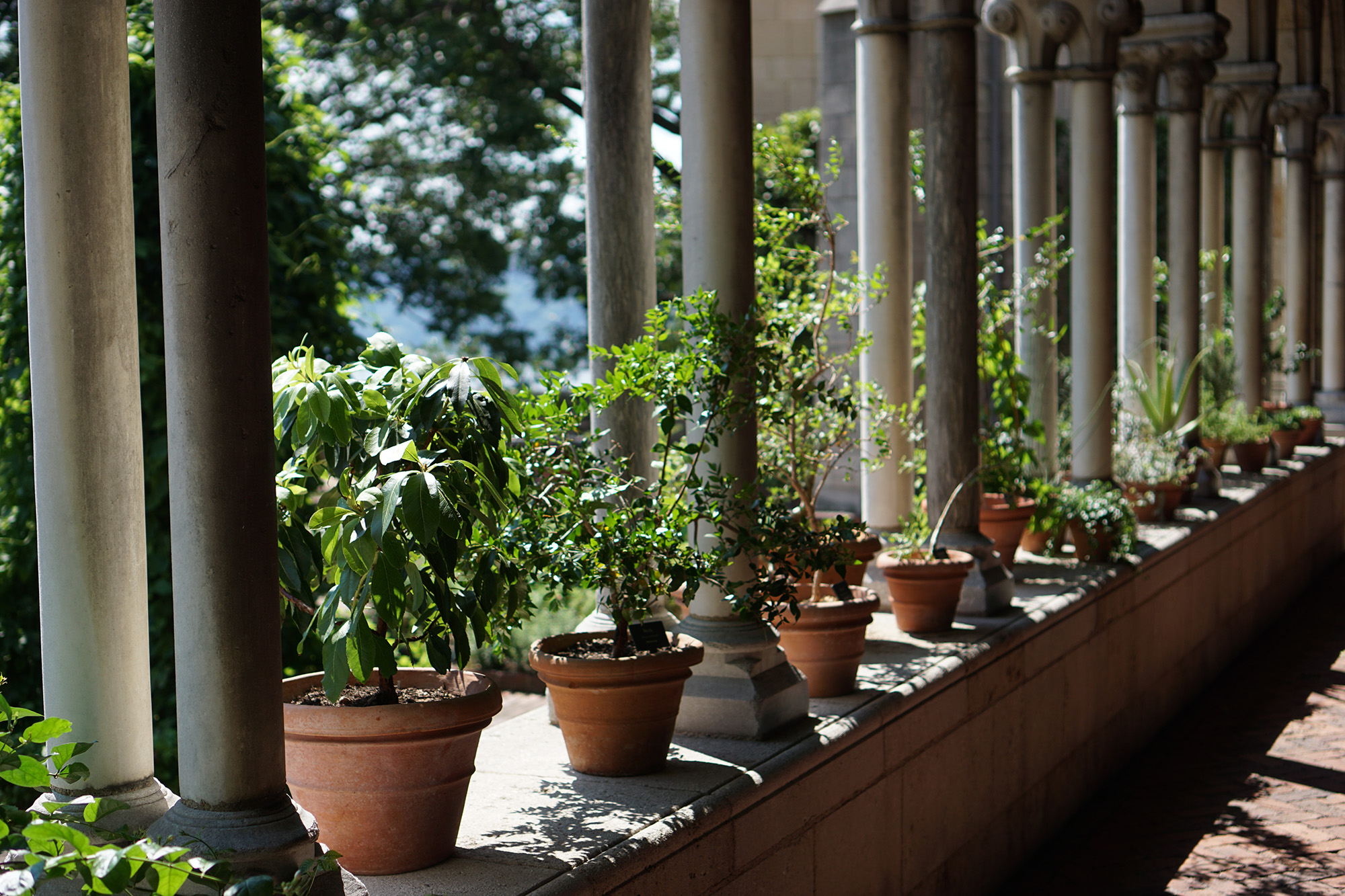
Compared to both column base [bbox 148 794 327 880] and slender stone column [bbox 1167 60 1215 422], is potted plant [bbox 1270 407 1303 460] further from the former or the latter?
column base [bbox 148 794 327 880]

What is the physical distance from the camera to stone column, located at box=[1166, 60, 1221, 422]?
8953 millimetres

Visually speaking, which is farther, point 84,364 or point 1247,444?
point 1247,444

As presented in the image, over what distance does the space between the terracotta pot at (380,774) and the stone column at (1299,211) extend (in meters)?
11.3

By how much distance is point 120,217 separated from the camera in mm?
2402

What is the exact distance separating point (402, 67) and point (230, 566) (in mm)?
13241

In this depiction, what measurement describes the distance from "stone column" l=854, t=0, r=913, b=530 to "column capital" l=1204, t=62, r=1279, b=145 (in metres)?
5.87

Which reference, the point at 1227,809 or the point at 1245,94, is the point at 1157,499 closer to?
the point at 1227,809

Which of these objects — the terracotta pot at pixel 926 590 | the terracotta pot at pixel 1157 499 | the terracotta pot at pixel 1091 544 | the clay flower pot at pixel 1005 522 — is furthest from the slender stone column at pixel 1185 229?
the terracotta pot at pixel 926 590

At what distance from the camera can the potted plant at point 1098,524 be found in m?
5.94

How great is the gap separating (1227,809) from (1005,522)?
1425 millimetres

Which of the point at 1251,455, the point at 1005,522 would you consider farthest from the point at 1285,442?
the point at 1005,522

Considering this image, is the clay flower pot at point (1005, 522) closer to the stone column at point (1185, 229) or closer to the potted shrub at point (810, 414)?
the potted shrub at point (810, 414)

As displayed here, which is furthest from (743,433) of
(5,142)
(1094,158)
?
(1094,158)

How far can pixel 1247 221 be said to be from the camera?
10656 millimetres
